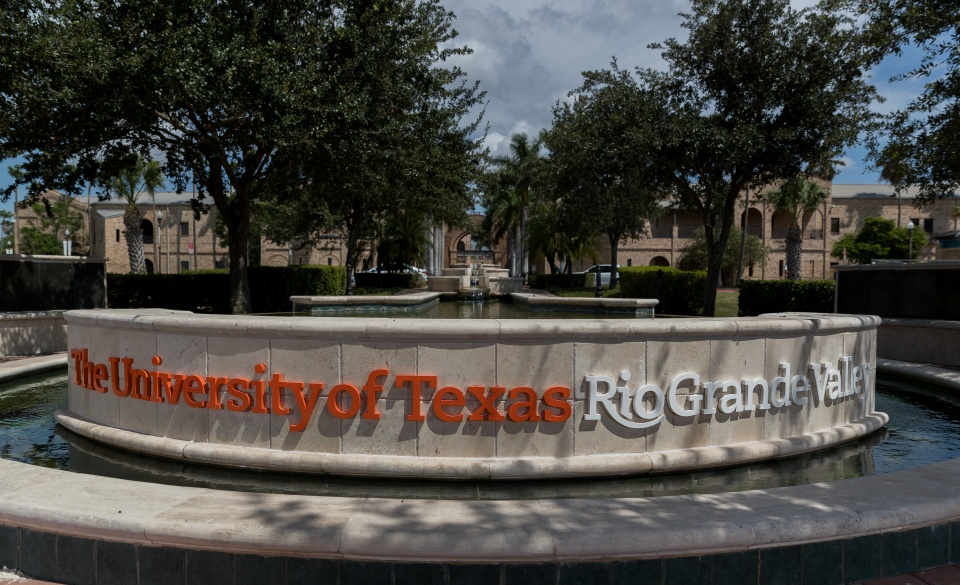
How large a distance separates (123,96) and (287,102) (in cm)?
327

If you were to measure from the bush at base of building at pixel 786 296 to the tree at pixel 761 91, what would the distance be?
3.44 meters

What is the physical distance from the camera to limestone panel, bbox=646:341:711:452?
526 cm

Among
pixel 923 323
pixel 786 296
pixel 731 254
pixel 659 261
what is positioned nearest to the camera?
pixel 923 323

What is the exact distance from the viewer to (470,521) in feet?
11.3

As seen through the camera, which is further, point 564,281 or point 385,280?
point 564,281

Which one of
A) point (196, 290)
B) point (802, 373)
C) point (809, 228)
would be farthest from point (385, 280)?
point (809, 228)

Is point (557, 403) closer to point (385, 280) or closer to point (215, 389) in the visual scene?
point (215, 389)

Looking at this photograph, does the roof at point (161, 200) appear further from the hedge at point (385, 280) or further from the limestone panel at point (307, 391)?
the limestone panel at point (307, 391)

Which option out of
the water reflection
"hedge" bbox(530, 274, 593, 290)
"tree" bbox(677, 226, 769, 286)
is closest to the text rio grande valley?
the water reflection

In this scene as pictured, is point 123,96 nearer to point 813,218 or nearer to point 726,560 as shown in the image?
point 726,560

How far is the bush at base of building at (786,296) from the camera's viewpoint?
1744 cm

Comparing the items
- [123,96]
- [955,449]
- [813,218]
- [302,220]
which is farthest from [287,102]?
[813,218]

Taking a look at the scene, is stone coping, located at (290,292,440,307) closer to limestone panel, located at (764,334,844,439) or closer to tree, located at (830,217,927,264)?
limestone panel, located at (764,334,844,439)

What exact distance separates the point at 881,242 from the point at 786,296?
4874cm
